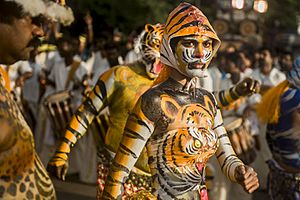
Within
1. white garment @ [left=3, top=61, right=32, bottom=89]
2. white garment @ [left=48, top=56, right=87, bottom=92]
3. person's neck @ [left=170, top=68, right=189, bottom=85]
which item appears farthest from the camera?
white garment @ [left=3, top=61, right=32, bottom=89]

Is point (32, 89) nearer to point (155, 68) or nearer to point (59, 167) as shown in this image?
point (155, 68)

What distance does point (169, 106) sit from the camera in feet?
13.8

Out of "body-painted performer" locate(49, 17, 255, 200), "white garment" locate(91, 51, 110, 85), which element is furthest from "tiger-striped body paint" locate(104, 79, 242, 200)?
"white garment" locate(91, 51, 110, 85)

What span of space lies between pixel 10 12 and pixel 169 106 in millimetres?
1281

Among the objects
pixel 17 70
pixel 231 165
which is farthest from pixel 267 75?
pixel 231 165

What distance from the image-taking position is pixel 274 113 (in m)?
6.25

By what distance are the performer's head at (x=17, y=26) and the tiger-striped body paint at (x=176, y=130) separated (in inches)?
43.0

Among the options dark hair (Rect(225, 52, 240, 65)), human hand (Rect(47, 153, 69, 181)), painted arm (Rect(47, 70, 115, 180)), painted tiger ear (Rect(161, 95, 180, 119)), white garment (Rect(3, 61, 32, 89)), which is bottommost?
white garment (Rect(3, 61, 32, 89))

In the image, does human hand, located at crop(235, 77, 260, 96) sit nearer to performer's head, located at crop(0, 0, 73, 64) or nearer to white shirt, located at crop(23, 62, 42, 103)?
performer's head, located at crop(0, 0, 73, 64)

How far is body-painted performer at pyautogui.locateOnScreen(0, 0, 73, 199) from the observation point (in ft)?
10.3

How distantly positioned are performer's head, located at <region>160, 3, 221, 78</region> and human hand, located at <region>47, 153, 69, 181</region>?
3.81ft

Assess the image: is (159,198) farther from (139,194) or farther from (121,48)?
(121,48)

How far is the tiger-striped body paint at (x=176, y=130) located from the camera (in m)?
4.16

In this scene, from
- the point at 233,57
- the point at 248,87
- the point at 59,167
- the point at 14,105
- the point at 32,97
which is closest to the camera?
the point at 14,105
